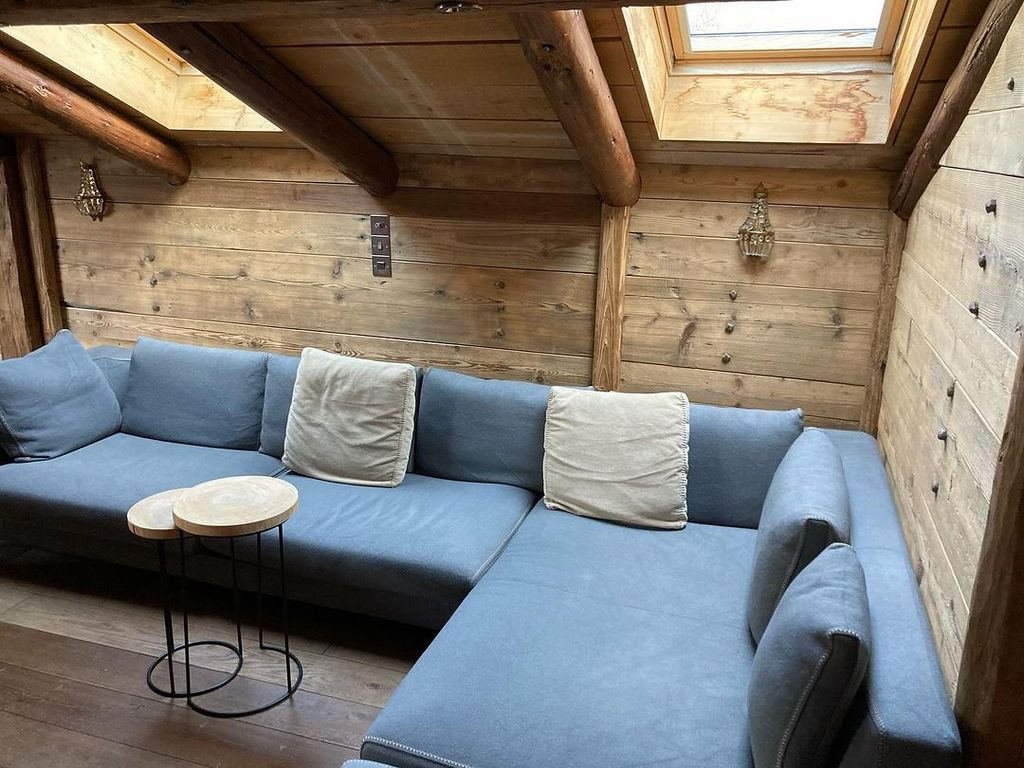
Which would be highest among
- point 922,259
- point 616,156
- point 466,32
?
point 466,32

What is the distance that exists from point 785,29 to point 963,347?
1243mm

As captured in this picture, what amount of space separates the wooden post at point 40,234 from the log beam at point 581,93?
9.00 ft

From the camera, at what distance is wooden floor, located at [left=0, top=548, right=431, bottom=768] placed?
1.91m

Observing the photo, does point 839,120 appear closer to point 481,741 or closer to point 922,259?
point 922,259

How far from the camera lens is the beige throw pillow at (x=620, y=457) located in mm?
2332

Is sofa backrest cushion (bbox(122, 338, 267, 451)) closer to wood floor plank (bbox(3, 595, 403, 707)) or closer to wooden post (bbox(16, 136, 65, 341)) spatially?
wood floor plank (bbox(3, 595, 403, 707))

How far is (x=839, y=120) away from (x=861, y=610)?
1600 millimetres

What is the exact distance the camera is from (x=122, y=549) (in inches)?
101

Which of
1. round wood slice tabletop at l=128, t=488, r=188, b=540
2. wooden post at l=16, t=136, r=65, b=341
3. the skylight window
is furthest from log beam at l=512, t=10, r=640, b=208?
wooden post at l=16, t=136, r=65, b=341

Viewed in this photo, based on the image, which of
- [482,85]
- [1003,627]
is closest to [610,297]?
[482,85]

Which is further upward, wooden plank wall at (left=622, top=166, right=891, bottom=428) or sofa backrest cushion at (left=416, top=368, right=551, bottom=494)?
wooden plank wall at (left=622, top=166, right=891, bottom=428)

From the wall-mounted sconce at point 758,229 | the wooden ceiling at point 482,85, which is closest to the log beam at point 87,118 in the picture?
the wooden ceiling at point 482,85

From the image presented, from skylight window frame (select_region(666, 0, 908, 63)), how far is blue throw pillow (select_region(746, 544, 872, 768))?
1.59 m

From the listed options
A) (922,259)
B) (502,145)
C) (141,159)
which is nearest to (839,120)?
(922,259)
